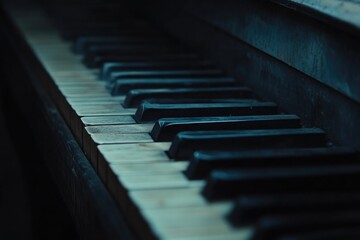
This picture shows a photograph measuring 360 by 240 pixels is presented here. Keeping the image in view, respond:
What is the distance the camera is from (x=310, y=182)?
3.87ft

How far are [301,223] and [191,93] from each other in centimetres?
82

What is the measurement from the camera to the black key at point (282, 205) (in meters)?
1.07

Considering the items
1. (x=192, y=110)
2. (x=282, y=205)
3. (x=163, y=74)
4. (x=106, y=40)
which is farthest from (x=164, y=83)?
(x=282, y=205)

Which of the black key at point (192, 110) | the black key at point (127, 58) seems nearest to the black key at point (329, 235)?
the black key at point (192, 110)

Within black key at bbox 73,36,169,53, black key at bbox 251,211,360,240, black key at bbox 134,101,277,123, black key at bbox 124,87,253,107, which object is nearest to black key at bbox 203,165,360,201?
black key at bbox 251,211,360,240

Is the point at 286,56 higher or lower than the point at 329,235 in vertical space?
higher

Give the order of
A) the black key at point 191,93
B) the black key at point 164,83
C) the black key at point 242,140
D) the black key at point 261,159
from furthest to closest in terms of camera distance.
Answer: the black key at point 164,83, the black key at point 191,93, the black key at point 242,140, the black key at point 261,159

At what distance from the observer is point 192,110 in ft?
5.33

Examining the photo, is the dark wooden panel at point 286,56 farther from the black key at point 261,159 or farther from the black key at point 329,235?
the black key at point 329,235

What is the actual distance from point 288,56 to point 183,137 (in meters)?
0.39

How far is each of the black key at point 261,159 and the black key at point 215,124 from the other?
195 millimetres

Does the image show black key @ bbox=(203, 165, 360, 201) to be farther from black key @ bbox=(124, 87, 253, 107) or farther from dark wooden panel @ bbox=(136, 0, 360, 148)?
black key @ bbox=(124, 87, 253, 107)

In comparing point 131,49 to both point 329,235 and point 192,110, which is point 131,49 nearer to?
point 192,110

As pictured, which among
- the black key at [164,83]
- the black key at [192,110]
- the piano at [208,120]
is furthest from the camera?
the black key at [164,83]
